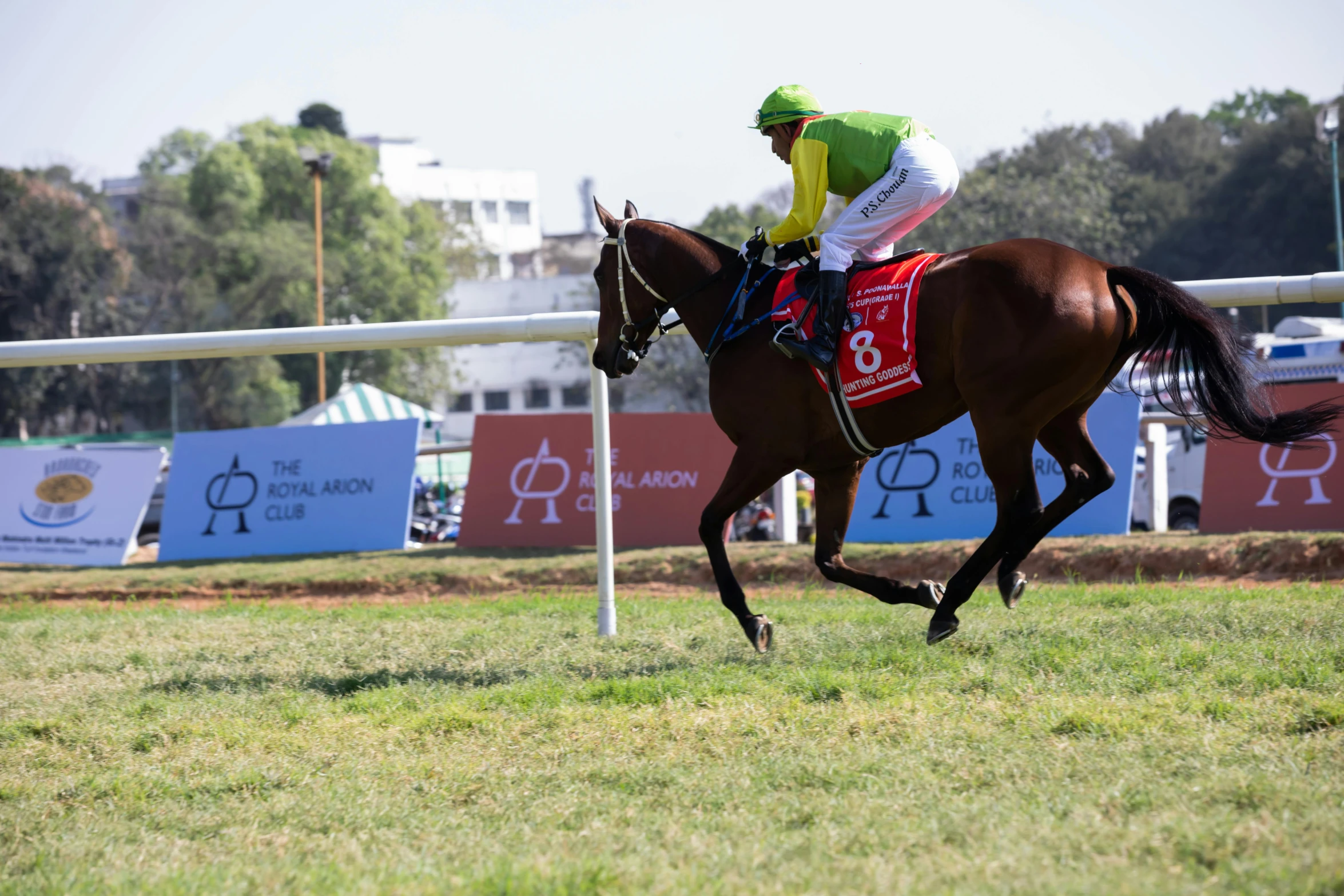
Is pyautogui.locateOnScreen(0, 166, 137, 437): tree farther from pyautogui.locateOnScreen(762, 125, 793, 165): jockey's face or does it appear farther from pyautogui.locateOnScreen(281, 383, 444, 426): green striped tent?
pyautogui.locateOnScreen(762, 125, 793, 165): jockey's face

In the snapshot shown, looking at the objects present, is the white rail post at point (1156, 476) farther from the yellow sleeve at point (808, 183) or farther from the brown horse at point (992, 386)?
the yellow sleeve at point (808, 183)

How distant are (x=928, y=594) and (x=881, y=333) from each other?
1239mm

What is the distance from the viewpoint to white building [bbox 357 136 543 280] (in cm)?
9019

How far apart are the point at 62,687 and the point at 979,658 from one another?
4.38 m

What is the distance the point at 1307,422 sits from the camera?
5207 millimetres

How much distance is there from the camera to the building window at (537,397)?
210 ft

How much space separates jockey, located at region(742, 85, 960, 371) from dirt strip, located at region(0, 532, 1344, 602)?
15.2 feet

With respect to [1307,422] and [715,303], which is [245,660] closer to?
[715,303]

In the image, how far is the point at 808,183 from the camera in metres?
5.49

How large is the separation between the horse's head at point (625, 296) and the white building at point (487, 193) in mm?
78610

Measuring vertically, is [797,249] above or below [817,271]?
above

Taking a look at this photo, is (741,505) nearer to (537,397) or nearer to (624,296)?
(624,296)

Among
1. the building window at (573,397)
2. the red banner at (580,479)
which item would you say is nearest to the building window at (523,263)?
the building window at (573,397)

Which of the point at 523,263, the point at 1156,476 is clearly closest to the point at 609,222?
the point at 1156,476
